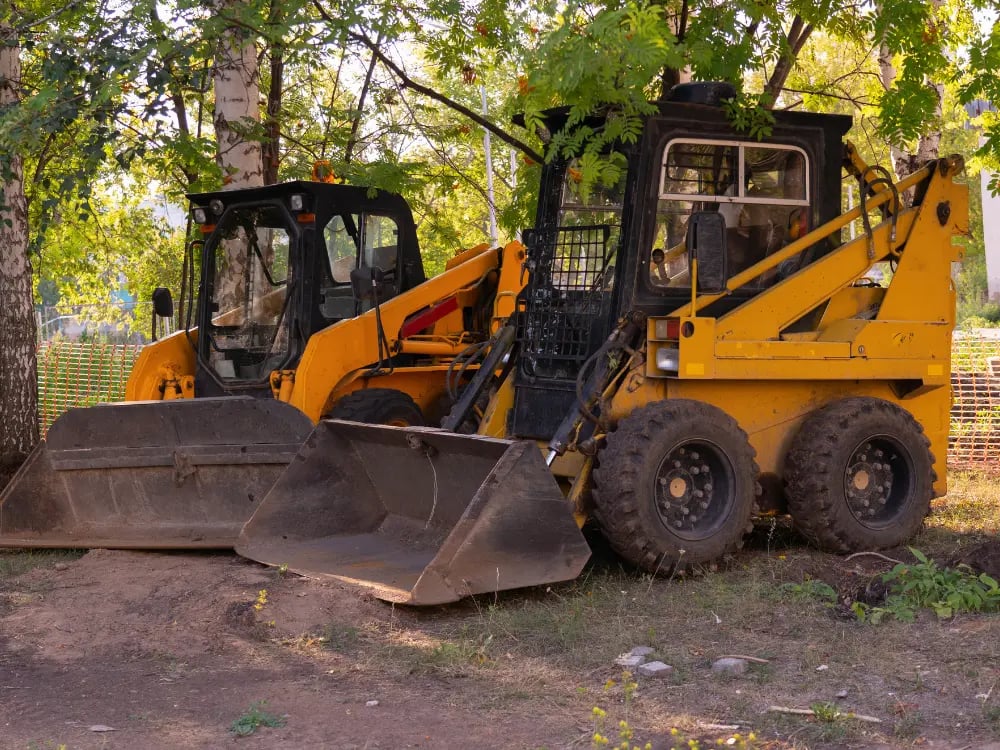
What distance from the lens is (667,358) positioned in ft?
25.0

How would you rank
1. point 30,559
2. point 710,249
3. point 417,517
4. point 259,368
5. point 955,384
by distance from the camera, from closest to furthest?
1. point 710,249
2. point 417,517
3. point 30,559
4. point 259,368
5. point 955,384

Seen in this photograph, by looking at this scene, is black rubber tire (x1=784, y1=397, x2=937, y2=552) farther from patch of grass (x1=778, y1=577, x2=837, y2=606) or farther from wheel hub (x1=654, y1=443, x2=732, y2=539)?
patch of grass (x1=778, y1=577, x2=837, y2=606)

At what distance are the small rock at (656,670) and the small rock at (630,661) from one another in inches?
2.2

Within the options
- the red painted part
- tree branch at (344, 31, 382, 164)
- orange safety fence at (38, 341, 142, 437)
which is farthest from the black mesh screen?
orange safety fence at (38, 341, 142, 437)

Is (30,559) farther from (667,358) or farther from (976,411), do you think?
(976,411)

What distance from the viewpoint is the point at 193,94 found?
1252cm

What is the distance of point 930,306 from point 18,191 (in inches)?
310

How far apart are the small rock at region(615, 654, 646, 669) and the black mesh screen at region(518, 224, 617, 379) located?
2.58 metres

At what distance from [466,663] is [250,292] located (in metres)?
4.88

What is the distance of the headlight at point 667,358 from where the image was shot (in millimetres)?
7586

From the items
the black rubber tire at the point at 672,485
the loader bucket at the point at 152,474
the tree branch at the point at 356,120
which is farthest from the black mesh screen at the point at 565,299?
the tree branch at the point at 356,120

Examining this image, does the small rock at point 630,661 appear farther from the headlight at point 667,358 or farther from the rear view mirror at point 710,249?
the rear view mirror at point 710,249

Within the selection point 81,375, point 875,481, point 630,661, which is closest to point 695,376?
point 875,481

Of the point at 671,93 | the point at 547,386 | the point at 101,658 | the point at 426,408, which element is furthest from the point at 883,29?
the point at 101,658
